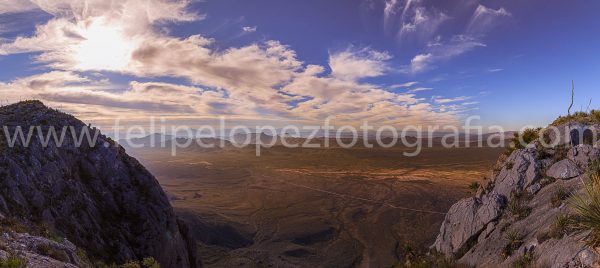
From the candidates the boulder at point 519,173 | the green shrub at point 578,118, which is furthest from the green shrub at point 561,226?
the green shrub at point 578,118

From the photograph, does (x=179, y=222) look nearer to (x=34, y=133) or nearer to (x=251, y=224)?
(x=34, y=133)

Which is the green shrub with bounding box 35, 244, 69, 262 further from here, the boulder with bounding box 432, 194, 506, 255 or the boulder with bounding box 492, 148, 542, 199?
the boulder with bounding box 492, 148, 542, 199

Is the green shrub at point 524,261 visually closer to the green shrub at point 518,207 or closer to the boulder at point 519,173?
the green shrub at point 518,207

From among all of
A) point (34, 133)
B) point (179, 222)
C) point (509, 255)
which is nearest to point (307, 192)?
point (179, 222)

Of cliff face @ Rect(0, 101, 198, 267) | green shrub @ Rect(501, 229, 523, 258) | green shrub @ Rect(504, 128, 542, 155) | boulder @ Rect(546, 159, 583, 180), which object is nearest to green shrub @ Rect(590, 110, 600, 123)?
green shrub @ Rect(504, 128, 542, 155)

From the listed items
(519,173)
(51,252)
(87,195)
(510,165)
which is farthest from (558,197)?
(87,195)

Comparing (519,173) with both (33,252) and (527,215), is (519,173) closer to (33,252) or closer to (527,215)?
(527,215)
